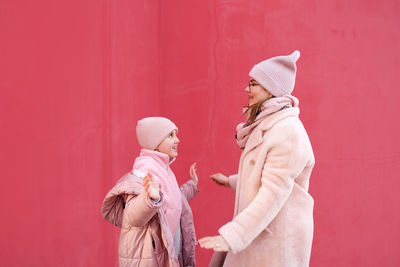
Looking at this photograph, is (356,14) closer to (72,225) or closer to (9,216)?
(72,225)

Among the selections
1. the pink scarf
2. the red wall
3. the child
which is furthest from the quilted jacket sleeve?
the red wall

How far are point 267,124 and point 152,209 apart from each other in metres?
0.63

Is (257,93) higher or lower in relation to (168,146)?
higher

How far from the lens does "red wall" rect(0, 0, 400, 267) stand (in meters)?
2.31

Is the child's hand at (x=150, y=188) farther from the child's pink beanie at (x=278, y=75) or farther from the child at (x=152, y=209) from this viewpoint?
the child's pink beanie at (x=278, y=75)

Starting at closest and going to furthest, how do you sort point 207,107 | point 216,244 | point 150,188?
1. point 216,244
2. point 150,188
3. point 207,107

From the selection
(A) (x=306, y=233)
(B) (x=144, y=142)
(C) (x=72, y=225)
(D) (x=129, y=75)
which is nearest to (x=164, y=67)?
(D) (x=129, y=75)

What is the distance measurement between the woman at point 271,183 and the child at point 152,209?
31 cm

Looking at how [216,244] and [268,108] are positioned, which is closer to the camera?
[216,244]

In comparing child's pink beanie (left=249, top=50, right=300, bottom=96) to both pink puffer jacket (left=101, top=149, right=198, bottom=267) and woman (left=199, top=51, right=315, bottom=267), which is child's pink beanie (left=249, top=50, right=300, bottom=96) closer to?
woman (left=199, top=51, right=315, bottom=267)

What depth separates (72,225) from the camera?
7.92ft

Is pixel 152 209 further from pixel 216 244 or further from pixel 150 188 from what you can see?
pixel 216 244

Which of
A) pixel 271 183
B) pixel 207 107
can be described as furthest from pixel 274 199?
pixel 207 107

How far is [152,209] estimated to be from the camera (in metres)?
1.65
